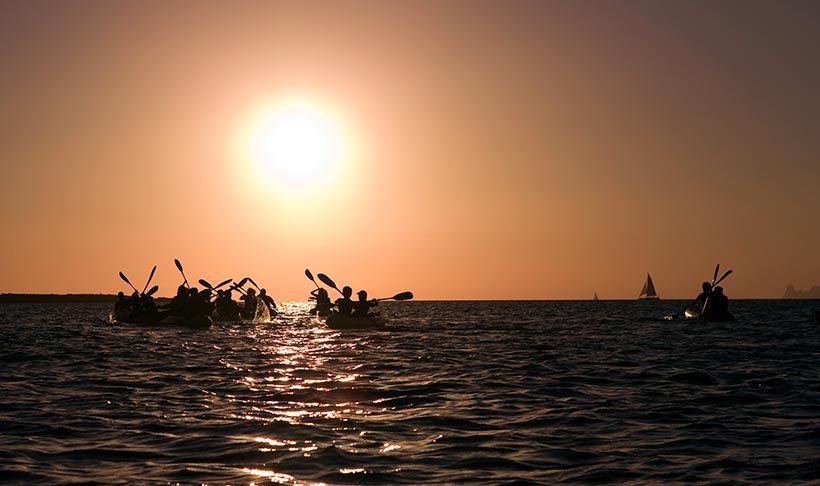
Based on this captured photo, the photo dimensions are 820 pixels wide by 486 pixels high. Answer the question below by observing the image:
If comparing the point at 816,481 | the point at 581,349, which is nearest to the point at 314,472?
the point at 816,481

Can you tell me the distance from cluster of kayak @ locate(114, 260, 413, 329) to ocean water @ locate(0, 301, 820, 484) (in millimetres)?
16056

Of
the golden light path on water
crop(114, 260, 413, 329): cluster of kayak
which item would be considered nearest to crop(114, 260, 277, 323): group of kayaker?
crop(114, 260, 413, 329): cluster of kayak

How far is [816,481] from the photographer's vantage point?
9.77 metres

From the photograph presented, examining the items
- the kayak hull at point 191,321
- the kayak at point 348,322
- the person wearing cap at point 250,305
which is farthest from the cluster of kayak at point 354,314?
the person wearing cap at point 250,305

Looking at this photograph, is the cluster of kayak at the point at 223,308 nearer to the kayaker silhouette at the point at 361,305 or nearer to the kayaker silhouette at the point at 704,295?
the kayaker silhouette at the point at 361,305

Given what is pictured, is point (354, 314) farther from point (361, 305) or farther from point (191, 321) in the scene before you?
point (191, 321)

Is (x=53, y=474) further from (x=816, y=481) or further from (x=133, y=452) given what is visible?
(x=816, y=481)

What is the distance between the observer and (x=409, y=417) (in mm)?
Answer: 14438

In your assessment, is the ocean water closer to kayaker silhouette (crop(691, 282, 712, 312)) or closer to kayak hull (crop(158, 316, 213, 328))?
kayak hull (crop(158, 316, 213, 328))

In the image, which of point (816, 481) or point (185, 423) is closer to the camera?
point (816, 481)

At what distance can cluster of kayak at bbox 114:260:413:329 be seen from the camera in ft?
147

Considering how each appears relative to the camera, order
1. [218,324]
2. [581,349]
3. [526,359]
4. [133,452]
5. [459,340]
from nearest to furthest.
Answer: [133,452] → [526,359] → [581,349] → [459,340] → [218,324]

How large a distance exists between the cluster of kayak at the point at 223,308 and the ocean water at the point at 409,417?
1606 cm

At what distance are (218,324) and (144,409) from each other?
40.4 metres
